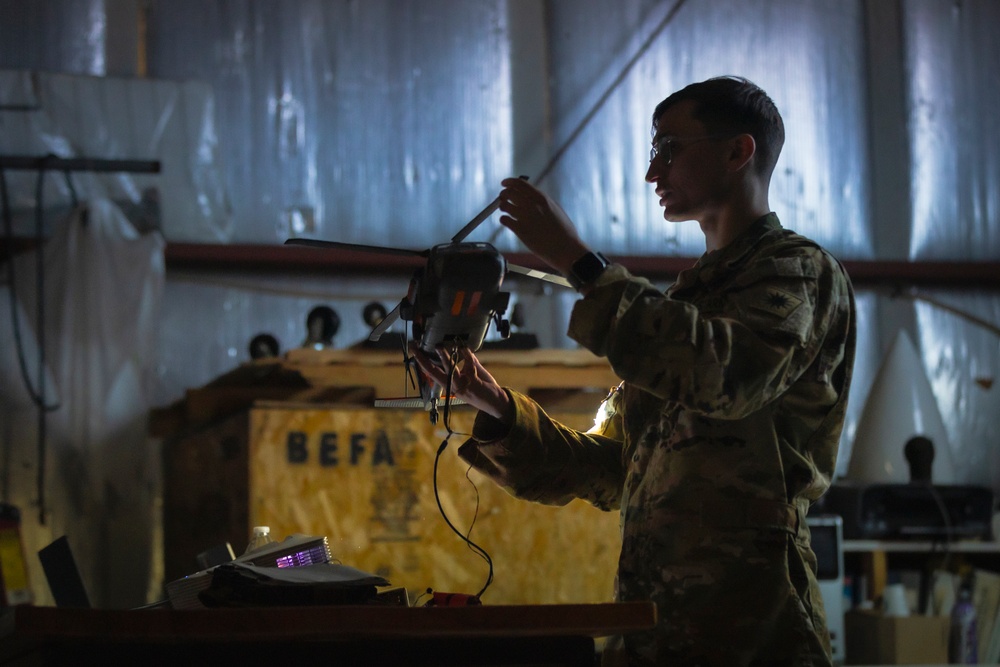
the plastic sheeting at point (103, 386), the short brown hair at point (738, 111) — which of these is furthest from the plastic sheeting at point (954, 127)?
the short brown hair at point (738, 111)

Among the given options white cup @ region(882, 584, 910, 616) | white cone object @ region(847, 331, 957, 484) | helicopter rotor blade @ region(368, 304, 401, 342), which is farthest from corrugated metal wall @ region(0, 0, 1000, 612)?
helicopter rotor blade @ region(368, 304, 401, 342)

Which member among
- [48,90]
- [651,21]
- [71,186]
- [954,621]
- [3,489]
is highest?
[651,21]

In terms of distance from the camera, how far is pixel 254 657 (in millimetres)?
1150

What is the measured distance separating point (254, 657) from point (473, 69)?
3594 mm

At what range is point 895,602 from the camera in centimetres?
370

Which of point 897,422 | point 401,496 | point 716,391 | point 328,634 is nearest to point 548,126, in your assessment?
point 897,422

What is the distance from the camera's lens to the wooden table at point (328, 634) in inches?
41.3

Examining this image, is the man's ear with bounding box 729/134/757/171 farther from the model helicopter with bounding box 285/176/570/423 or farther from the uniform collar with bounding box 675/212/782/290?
the model helicopter with bounding box 285/176/570/423

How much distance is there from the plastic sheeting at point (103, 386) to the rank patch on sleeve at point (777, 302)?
269 centimetres

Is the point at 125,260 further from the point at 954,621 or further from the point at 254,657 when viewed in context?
the point at 954,621

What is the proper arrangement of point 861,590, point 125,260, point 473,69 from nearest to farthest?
point 125,260, point 861,590, point 473,69

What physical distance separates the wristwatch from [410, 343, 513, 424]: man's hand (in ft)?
0.77

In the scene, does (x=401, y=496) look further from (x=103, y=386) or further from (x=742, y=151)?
(x=742, y=151)

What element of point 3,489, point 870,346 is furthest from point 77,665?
point 870,346
